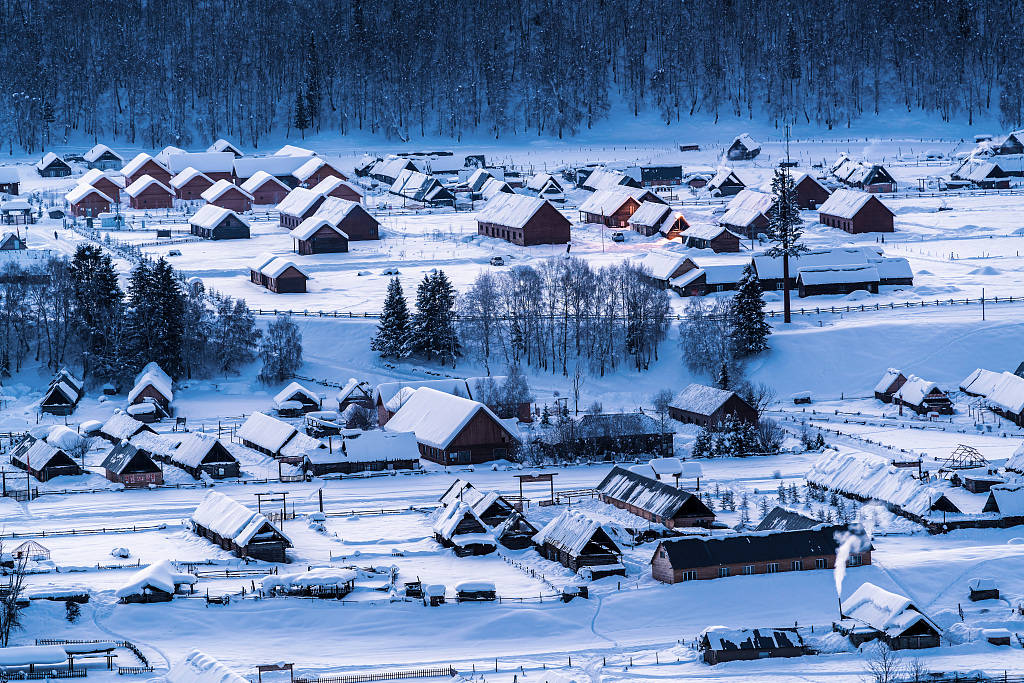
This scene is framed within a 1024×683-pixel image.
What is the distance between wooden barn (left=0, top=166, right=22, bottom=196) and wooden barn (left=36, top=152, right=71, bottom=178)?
671cm

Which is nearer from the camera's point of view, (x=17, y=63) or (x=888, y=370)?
(x=888, y=370)

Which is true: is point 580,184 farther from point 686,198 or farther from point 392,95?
point 392,95

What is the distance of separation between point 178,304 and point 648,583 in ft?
107

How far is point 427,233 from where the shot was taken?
96.2 metres

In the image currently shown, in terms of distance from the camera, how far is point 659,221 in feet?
307

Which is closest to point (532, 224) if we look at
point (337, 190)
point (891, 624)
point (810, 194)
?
point (337, 190)

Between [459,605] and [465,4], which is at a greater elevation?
[465,4]

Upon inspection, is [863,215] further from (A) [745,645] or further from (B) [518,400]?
(A) [745,645]

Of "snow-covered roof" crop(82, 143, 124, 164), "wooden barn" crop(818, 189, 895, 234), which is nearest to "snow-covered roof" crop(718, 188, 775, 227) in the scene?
"wooden barn" crop(818, 189, 895, 234)

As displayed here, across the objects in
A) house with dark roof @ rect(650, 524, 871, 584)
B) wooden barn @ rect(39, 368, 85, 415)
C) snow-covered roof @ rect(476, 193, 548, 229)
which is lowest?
house with dark roof @ rect(650, 524, 871, 584)

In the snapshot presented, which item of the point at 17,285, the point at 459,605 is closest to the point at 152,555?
the point at 459,605

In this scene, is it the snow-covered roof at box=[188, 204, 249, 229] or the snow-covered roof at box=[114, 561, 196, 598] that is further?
the snow-covered roof at box=[188, 204, 249, 229]

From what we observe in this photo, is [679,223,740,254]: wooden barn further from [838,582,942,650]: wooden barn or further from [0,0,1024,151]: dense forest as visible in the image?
[0,0,1024,151]: dense forest

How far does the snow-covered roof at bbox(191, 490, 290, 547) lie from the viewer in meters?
48.1
